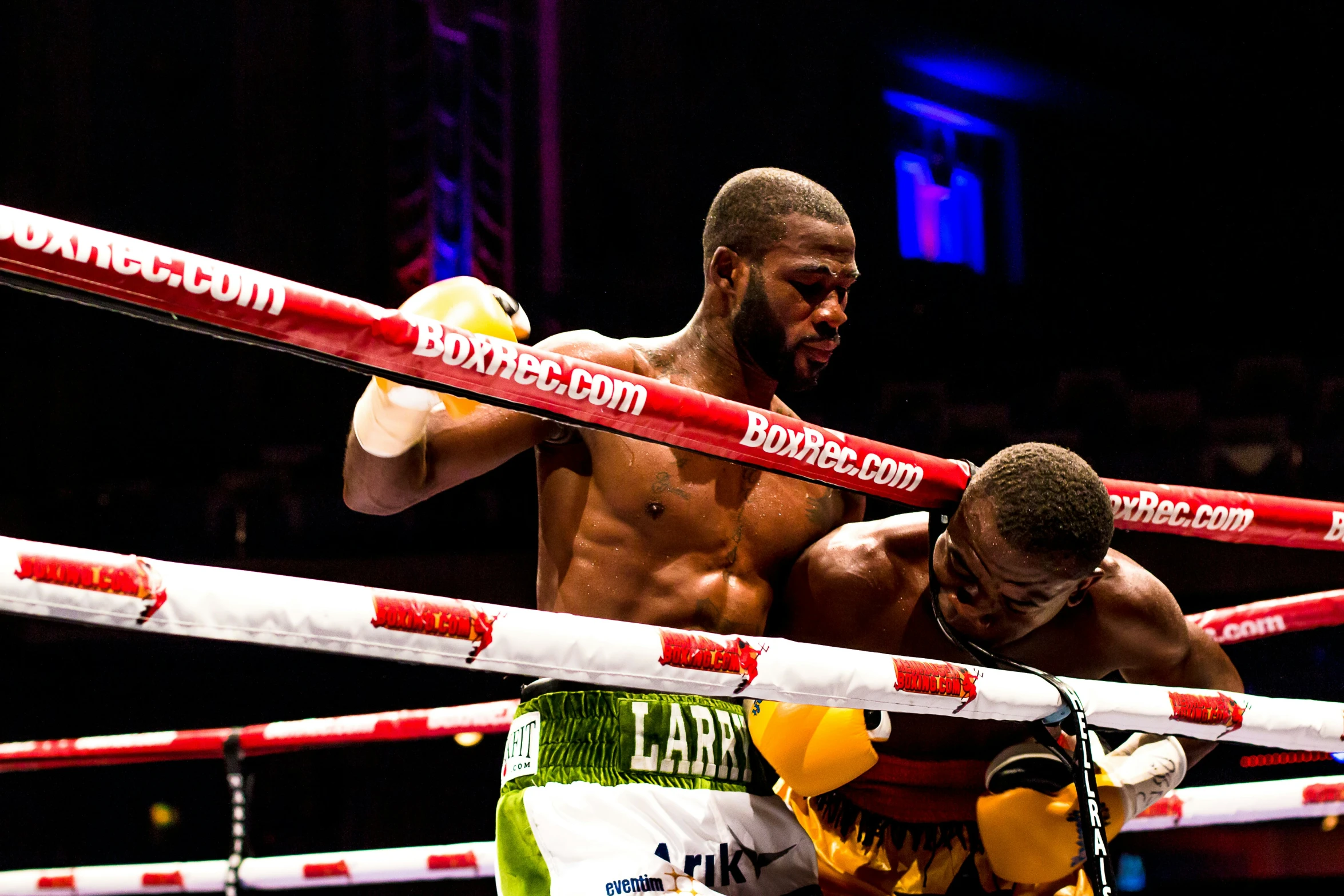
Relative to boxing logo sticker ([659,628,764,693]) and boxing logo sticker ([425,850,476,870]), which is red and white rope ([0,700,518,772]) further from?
boxing logo sticker ([659,628,764,693])

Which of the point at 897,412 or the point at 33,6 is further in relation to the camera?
the point at 33,6

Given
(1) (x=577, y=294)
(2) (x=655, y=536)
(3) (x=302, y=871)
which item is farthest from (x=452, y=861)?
(1) (x=577, y=294)

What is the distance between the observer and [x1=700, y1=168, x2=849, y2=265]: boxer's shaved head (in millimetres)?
1551

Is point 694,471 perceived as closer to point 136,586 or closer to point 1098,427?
point 136,586

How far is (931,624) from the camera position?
1528mm

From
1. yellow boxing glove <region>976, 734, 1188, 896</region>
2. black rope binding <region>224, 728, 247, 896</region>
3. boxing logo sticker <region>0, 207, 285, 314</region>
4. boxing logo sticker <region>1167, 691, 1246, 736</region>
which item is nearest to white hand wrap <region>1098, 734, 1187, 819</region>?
yellow boxing glove <region>976, 734, 1188, 896</region>

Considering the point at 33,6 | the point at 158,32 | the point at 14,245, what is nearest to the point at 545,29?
the point at 158,32

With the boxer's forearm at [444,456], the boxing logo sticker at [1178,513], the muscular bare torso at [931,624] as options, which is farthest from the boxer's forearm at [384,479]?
the boxing logo sticker at [1178,513]

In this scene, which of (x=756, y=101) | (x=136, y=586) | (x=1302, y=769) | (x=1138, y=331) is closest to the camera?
(x=136, y=586)

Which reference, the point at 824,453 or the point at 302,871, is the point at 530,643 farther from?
the point at 302,871

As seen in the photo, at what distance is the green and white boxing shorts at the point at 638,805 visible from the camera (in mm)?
1250

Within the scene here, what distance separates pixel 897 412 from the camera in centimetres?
462

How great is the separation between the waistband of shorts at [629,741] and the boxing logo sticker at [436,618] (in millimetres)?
488

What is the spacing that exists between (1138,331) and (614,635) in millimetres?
4698
